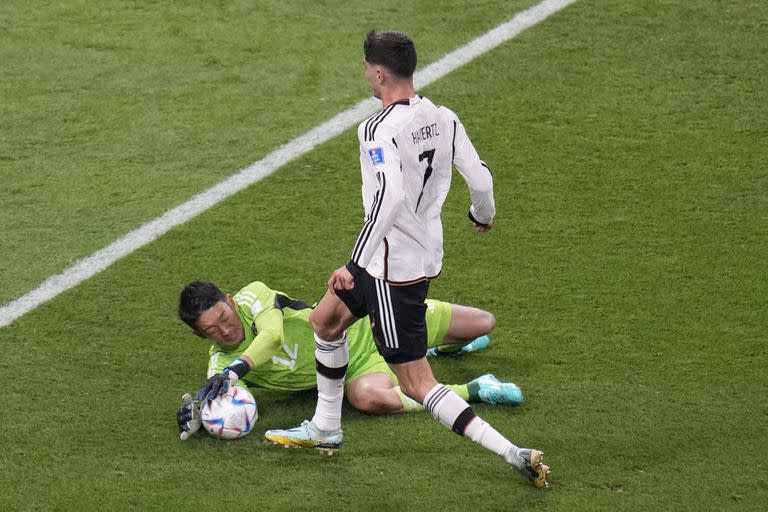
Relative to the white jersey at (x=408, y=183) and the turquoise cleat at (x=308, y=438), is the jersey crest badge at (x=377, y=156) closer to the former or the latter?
the white jersey at (x=408, y=183)

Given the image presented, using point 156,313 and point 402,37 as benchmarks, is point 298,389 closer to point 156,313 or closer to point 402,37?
point 156,313

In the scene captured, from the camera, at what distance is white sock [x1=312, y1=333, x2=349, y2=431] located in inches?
233

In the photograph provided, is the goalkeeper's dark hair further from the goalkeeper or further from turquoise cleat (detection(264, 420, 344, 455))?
turquoise cleat (detection(264, 420, 344, 455))

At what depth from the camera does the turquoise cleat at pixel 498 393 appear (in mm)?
6273

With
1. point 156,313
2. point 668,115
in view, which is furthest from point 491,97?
point 156,313

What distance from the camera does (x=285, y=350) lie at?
639 cm

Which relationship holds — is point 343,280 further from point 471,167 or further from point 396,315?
point 471,167

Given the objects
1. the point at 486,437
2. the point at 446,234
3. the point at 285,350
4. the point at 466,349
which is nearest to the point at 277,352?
the point at 285,350

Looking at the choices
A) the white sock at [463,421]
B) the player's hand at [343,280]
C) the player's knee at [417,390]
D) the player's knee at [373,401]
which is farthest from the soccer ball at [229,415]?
the player's hand at [343,280]

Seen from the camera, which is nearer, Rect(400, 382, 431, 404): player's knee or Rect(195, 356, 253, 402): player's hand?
Answer: Rect(400, 382, 431, 404): player's knee

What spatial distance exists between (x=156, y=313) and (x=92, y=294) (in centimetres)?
45

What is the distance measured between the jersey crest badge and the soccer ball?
4.75 feet

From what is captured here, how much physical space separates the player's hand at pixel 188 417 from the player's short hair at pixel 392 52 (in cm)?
178

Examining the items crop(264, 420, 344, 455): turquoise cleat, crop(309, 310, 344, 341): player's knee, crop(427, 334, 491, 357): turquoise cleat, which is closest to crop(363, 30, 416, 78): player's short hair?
crop(309, 310, 344, 341): player's knee
